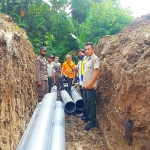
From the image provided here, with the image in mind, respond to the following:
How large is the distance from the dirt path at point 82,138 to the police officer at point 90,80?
16 centimetres

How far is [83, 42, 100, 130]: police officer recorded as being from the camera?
4219 mm

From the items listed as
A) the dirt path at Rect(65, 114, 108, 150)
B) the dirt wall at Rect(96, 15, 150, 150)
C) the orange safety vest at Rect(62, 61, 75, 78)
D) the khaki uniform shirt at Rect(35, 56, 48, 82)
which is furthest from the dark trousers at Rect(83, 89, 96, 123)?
the orange safety vest at Rect(62, 61, 75, 78)

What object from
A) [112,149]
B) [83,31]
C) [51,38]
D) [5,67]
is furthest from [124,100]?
[51,38]

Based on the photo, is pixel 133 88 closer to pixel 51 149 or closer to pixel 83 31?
pixel 51 149

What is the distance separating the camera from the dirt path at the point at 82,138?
12.7 ft

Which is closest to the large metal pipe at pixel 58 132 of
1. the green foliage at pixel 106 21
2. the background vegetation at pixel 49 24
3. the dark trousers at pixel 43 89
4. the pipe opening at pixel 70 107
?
the pipe opening at pixel 70 107

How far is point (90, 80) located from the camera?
4.37m

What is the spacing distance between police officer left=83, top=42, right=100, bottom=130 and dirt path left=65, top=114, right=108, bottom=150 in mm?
163

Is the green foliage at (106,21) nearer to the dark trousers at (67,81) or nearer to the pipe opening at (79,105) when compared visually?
the dark trousers at (67,81)

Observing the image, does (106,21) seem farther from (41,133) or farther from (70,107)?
(41,133)

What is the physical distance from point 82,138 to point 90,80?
1058mm

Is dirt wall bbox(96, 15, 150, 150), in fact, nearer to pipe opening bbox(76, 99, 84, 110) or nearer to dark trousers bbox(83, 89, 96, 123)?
dark trousers bbox(83, 89, 96, 123)

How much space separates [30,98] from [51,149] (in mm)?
2712

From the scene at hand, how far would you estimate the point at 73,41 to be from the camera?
14234 millimetres
